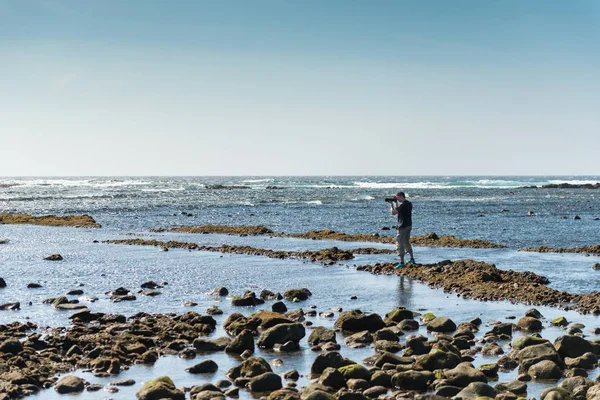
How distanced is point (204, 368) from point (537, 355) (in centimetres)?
596

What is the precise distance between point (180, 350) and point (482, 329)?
664 centimetres

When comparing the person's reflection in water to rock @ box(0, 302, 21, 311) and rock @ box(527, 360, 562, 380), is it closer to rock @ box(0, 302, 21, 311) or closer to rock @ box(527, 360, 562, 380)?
rock @ box(527, 360, 562, 380)

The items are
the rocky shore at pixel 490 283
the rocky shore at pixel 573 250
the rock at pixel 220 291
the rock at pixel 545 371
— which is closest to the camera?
the rock at pixel 545 371

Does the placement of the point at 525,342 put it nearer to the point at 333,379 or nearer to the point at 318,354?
the point at 318,354

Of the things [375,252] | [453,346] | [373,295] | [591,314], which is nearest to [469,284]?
[373,295]

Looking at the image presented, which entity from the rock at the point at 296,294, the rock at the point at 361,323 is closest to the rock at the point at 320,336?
the rock at the point at 361,323

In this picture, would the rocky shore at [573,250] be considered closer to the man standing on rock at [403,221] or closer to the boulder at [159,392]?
the man standing on rock at [403,221]

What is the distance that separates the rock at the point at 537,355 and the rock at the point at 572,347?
1.45 feet

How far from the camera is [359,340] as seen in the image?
43.7ft

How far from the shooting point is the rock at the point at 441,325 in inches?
561

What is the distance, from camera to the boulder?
9.71 meters

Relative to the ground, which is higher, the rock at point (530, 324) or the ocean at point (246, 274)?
the rock at point (530, 324)

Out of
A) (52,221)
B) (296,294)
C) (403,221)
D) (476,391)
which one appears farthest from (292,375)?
(52,221)

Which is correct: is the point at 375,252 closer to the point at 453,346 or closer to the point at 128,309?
the point at 128,309
